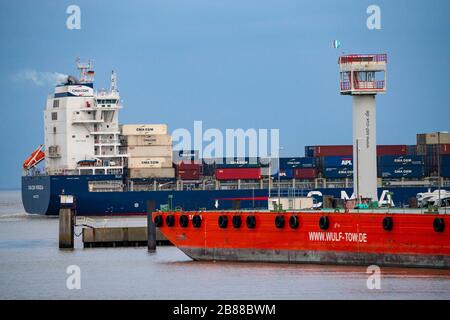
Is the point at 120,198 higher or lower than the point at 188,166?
lower

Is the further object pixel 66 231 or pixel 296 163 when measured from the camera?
pixel 296 163

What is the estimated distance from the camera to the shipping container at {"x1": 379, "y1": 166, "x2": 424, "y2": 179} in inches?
3125

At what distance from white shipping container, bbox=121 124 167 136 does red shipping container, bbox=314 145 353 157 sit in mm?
11215

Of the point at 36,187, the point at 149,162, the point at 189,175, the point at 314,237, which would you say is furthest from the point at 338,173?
the point at 314,237

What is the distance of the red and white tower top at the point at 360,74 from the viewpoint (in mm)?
51031

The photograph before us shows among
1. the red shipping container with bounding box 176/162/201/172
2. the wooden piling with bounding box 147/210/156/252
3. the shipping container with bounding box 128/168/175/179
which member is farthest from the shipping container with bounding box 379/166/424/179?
the wooden piling with bounding box 147/210/156/252

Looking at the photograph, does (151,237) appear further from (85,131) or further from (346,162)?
(85,131)

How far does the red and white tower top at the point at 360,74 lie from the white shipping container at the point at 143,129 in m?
35.3

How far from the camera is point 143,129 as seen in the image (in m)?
86.9

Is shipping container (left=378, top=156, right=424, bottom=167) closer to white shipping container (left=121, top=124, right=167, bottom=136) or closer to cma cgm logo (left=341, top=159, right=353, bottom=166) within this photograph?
cma cgm logo (left=341, top=159, right=353, bottom=166)

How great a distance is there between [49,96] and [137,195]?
1123 centimetres

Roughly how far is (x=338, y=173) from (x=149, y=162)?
13.6 m

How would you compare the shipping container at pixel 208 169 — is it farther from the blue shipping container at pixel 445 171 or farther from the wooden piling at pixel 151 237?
the wooden piling at pixel 151 237
